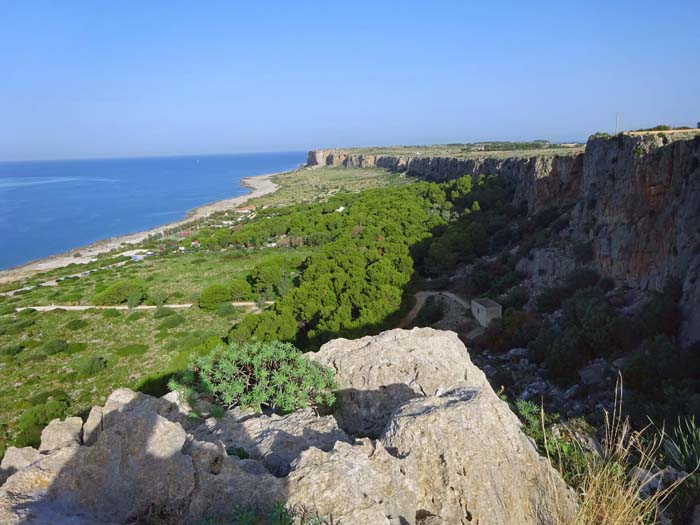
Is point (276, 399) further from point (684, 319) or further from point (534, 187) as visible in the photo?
point (534, 187)

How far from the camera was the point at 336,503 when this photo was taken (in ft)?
14.0

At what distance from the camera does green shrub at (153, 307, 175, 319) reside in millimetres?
32000

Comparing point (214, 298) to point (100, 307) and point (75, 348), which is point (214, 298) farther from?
point (100, 307)

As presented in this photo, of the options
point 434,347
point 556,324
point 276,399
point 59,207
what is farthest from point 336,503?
point 59,207

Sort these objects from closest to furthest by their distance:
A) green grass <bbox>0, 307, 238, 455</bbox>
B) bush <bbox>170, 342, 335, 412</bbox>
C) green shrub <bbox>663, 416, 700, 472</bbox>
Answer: green shrub <bbox>663, 416, 700, 472</bbox>
bush <bbox>170, 342, 335, 412</bbox>
green grass <bbox>0, 307, 238, 455</bbox>

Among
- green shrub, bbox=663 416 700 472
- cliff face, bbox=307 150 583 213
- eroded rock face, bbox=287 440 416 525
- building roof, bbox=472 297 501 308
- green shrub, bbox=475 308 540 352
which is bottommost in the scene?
green shrub, bbox=475 308 540 352

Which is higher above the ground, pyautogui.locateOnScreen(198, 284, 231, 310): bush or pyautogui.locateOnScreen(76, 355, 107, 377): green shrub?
pyautogui.locateOnScreen(198, 284, 231, 310): bush

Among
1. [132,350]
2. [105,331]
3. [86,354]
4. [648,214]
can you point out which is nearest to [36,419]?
[132,350]

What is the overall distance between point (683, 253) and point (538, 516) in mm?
16307

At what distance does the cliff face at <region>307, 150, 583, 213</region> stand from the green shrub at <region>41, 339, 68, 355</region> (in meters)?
35.9

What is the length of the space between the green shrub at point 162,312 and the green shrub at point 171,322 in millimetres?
884

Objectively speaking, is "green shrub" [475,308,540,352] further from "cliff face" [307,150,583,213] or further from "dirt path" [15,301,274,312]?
"dirt path" [15,301,274,312]

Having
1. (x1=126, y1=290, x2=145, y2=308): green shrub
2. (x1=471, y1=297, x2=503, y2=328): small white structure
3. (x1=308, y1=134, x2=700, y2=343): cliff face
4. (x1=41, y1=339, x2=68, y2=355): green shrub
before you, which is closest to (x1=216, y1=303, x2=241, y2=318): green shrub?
(x1=126, y1=290, x2=145, y2=308): green shrub

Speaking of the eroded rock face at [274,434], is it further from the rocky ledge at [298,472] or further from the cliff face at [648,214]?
the cliff face at [648,214]
